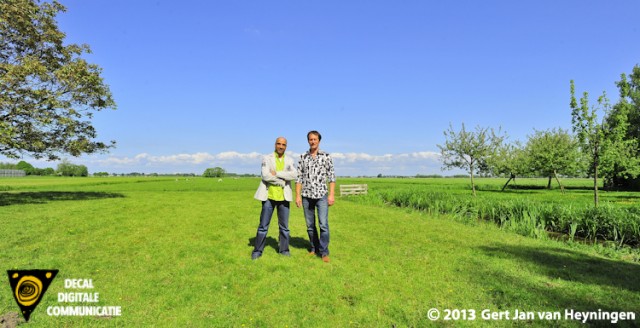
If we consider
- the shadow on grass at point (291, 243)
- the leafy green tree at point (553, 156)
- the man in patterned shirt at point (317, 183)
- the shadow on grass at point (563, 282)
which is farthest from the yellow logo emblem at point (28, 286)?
the leafy green tree at point (553, 156)

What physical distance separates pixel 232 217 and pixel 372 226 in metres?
5.88

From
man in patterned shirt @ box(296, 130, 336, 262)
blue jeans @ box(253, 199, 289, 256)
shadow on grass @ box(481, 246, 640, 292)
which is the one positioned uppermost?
man in patterned shirt @ box(296, 130, 336, 262)

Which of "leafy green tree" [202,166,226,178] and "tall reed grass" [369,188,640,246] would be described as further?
"leafy green tree" [202,166,226,178]

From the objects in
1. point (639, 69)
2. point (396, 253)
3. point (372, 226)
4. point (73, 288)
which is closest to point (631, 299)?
point (396, 253)

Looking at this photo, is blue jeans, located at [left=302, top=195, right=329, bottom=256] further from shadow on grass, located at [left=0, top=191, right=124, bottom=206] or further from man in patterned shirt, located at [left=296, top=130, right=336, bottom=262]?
shadow on grass, located at [left=0, top=191, right=124, bottom=206]

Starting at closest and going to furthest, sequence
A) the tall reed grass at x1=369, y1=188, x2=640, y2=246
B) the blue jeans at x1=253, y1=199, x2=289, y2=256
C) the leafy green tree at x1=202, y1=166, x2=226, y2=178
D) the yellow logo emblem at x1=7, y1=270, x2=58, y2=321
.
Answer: the yellow logo emblem at x1=7, y1=270, x2=58, y2=321 → the blue jeans at x1=253, y1=199, x2=289, y2=256 → the tall reed grass at x1=369, y1=188, x2=640, y2=246 → the leafy green tree at x1=202, y1=166, x2=226, y2=178

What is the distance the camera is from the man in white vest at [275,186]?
266 inches

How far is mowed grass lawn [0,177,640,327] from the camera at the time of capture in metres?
4.35

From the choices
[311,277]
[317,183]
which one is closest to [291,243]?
[317,183]

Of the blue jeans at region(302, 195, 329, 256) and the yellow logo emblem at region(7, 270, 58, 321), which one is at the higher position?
the blue jeans at region(302, 195, 329, 256)

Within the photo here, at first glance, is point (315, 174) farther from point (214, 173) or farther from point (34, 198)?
point (214, 173)

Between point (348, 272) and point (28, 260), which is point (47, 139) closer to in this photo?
point (28, 260)

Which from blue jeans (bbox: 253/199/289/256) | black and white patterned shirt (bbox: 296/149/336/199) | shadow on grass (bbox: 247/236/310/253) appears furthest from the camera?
shadow on grass (bbox: 247/236/310/253)

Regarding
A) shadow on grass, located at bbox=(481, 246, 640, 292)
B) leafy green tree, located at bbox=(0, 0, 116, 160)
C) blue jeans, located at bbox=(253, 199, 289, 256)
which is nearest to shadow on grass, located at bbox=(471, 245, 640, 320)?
shadow on grass, located at bbox=(481, 246, 640, 292)
